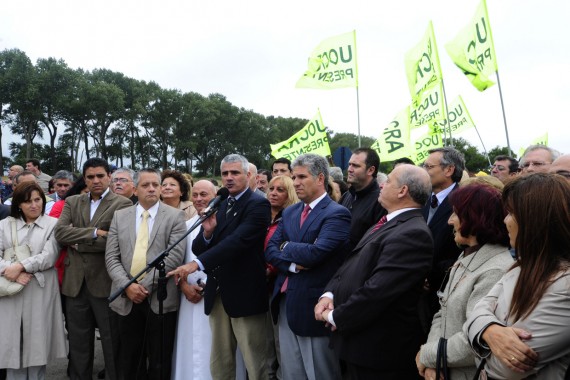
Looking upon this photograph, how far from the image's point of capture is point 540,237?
2039 mm

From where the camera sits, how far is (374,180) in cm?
482

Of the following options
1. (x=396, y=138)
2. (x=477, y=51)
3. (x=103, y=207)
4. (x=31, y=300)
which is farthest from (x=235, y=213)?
(x=396, y=138)

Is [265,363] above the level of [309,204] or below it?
below

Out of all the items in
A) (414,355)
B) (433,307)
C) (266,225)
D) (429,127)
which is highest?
(429,127)

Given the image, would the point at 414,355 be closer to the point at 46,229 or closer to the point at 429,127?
the point at 46,229

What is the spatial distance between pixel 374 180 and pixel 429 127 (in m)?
6.38

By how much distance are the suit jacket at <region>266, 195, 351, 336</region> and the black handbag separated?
1321 millimetres

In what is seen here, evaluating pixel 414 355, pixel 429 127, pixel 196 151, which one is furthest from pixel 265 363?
pixel 196 151

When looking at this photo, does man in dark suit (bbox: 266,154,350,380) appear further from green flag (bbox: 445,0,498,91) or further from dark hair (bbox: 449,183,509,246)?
green flag (bbox: 445,0,498,91)

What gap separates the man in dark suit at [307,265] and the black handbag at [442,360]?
133cm

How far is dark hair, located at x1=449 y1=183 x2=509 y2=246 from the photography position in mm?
2684

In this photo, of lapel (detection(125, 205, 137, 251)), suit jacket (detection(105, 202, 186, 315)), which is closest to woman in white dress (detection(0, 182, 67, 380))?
suit jacket (detection(105, 202, 186, 315))

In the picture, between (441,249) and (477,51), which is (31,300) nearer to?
(441,249)

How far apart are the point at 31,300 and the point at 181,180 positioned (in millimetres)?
2085
